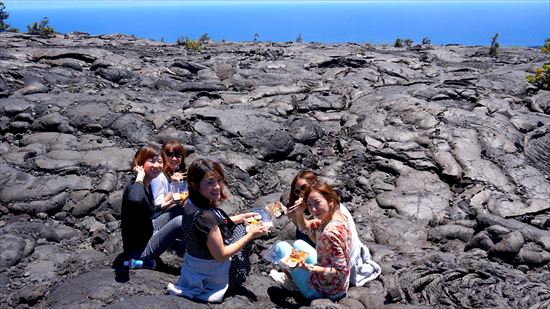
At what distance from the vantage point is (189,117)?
42.2ft

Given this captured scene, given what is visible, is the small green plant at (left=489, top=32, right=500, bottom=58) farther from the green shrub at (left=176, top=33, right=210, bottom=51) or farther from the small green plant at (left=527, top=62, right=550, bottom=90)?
the green shrub at (left=176, top=33, right=210, bottom=51)

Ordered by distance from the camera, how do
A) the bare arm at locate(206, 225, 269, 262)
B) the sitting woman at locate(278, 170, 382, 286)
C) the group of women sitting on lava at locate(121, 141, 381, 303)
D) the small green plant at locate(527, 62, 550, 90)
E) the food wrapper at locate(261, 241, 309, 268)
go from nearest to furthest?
the bare arm at locate(206, 225, 269, 262) < the group of women sitting on lava at locate(121, 141, 381, 303) < the food wrapper at locate(261, 241, 309, 268) < the sitting woman at locate(278, 170, 382, 286) < the small green plant at locate(527, 62, 550, 90)

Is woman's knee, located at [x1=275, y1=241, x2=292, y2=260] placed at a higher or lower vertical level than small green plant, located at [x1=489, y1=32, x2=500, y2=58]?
lower

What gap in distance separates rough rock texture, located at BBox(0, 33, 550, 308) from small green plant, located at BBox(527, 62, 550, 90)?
32 cm

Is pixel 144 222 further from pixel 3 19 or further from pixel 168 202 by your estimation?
pixel 3 19

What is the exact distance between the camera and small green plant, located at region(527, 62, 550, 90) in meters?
16.8

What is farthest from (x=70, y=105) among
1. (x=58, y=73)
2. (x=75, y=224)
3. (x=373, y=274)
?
(x=373, y=274)

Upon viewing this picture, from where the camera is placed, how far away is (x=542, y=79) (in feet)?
55.8

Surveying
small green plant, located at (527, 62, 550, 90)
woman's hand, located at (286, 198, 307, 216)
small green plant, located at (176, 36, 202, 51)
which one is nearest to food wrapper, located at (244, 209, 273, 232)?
woman's hand, located at (286, 198, 307, 216)

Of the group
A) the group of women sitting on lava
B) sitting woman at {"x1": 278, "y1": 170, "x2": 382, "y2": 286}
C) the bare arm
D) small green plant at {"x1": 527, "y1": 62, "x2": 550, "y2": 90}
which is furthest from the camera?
small green plant at {"x1": 527, "y1": 62, "x2": 550, "y2": 90}

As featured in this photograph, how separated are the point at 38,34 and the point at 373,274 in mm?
26631

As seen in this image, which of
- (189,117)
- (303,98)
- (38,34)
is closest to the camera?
(189,117)

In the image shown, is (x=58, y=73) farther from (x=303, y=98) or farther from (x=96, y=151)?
(x=303, y=98)

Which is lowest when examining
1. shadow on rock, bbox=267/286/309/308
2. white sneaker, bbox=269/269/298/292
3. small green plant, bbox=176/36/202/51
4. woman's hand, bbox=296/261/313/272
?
shadow on rock, bbox=267/286/309/308
